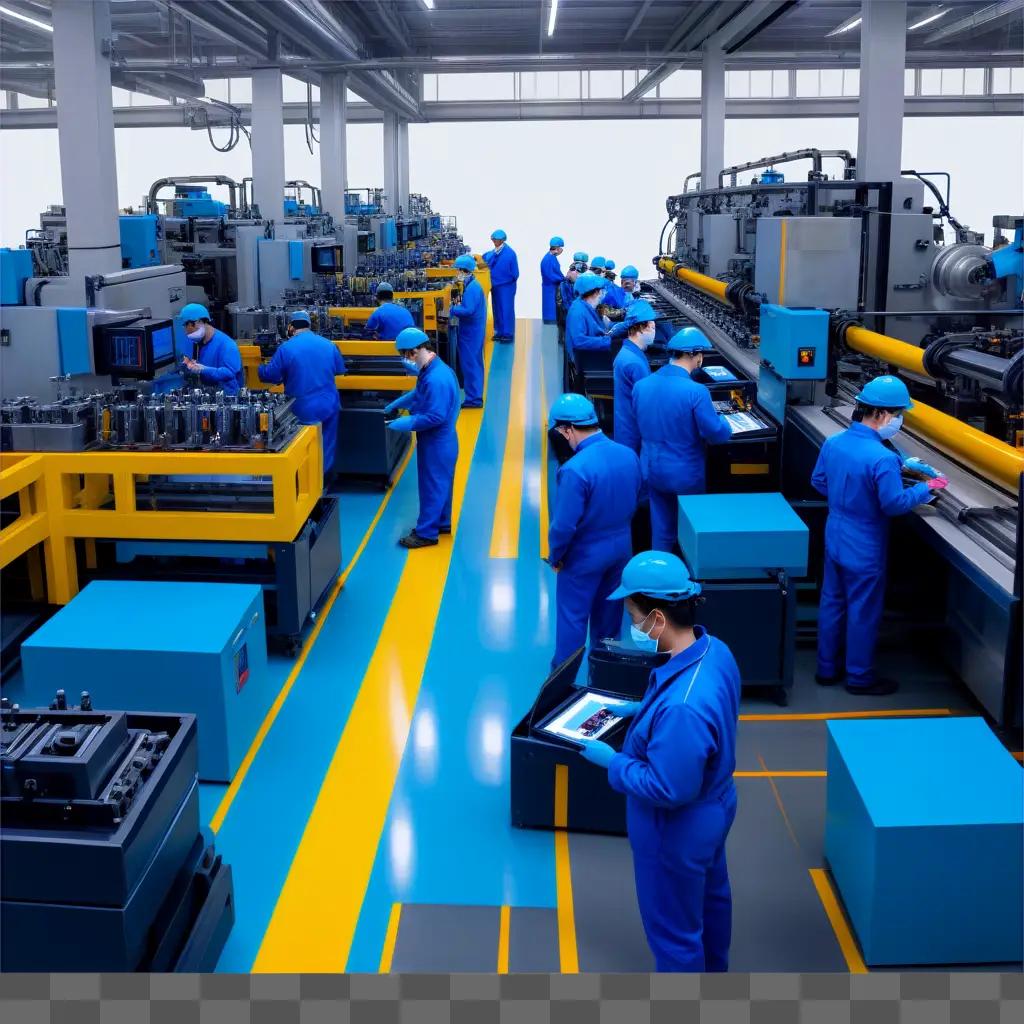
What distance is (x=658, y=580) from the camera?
2807 mm

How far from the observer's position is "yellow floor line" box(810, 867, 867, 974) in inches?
131

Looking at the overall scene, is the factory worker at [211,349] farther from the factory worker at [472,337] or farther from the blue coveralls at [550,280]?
the blue coveralls at [550,280]

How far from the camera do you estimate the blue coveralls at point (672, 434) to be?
587 centimetres

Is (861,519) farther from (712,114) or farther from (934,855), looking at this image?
(712,114)

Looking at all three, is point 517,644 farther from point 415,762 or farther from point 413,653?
point 415,762

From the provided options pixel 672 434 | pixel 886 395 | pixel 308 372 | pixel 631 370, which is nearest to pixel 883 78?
pixel 631 370

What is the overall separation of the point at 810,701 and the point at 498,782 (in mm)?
1658

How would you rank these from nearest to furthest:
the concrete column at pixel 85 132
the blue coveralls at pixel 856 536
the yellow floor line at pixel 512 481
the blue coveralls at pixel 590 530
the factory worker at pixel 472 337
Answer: the blue coveralls at pixel 590 530 < the blue coveralls at pixel 856 536 < the concrete column at pixel 85 132 < the yellow floor line at pixel 512 481 < the factory worker at pixel 472 337

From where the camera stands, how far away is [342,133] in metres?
15.7

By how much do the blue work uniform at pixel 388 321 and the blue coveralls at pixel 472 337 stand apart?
2207 mm

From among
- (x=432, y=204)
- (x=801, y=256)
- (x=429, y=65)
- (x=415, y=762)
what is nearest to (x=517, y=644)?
(x=415, y=762)

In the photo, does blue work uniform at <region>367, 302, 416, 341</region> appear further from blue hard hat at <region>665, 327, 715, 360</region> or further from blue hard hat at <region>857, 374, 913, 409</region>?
blue hard hat at <region>857, 374, 913, 409</region>

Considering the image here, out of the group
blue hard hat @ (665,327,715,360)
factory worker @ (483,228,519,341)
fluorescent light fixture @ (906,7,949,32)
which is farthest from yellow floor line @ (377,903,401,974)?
fluorescent light fixture @ (906,7,949,32)

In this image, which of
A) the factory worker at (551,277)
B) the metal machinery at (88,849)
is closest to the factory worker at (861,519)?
the metal machinery at (88,849)
